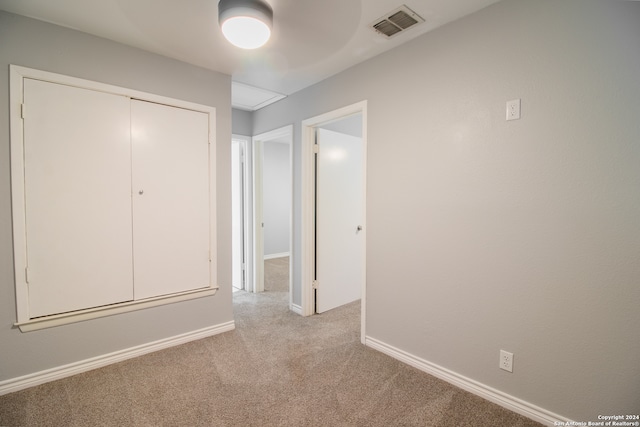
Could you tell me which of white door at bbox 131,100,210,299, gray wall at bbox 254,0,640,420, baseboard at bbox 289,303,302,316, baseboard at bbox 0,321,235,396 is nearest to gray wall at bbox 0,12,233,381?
baseboard at bbox 0,321,235,396

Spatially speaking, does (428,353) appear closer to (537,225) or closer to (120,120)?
(537,225)

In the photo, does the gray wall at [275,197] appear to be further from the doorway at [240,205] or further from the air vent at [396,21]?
the air vent at [396,21]

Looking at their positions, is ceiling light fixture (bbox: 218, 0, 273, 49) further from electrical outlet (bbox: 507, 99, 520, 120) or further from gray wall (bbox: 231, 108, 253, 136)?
gray wall (bbox: 231, 108, 253, 136)

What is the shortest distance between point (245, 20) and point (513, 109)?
1.66 m

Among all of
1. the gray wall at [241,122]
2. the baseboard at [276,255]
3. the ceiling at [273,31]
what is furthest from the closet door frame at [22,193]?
the baseboard at [276,255]

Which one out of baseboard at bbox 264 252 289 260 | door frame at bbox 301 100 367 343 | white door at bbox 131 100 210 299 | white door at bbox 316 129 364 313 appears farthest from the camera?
baseboard at bbox 264 252 289 260

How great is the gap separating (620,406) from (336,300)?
7.98ft

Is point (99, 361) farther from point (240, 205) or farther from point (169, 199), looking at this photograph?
point (240, 205)

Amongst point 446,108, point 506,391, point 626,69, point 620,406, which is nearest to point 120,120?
point 446,108

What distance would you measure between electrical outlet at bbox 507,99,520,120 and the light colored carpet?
1783mm

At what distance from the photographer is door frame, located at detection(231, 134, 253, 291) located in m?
3.93

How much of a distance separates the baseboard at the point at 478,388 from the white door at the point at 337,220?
3.40 ft

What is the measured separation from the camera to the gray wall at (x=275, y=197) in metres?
6.52

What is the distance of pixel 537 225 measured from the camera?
5.39 ft
